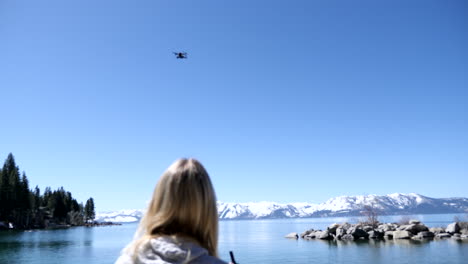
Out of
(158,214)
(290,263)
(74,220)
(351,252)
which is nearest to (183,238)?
(158,214)

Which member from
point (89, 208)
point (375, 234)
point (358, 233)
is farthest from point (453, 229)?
point (89, 208)

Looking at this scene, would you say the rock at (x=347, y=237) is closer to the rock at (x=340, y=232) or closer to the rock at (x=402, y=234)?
the rock at (x=340, y=232)

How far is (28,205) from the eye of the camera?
3479 inches

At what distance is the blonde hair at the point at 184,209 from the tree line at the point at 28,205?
9133 centimetres

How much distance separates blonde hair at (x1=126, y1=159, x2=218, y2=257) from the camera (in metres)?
2.19

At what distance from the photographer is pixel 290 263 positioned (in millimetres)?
26297

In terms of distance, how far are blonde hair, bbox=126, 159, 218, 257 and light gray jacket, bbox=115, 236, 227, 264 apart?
5cm

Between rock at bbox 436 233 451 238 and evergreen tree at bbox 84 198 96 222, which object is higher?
rock at bbox 436 233 451 238

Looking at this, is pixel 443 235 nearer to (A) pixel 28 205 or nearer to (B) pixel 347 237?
(B) pixel 347 237

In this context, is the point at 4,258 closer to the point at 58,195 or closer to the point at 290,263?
the point at 290,263

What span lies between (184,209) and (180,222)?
8 centimetres

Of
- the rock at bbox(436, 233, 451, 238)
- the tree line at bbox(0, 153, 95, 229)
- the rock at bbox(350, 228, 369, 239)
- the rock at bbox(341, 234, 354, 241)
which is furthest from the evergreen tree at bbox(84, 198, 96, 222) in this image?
the rock at bbox(436, 233, 451, 238)

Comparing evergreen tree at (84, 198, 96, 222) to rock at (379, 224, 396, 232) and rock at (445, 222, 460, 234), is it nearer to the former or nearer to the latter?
rock at (379, 224, 396, 232)

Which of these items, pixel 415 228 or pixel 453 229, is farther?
pixel 415 228
